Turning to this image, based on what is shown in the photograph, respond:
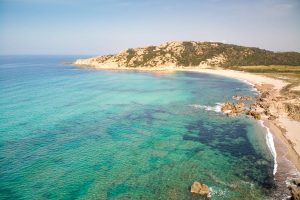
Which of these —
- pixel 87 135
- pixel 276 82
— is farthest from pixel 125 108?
pixel 276 82

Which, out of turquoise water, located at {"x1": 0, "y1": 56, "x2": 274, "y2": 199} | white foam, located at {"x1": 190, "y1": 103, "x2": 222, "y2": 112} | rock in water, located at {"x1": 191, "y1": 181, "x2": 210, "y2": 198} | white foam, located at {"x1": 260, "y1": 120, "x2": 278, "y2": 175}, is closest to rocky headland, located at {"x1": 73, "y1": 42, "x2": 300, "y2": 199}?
rock in water, located at {"x1": 191, "y1": 181, "x2": 210, "y2": 198}

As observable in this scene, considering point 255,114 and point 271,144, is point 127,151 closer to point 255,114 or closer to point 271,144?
point 271,144

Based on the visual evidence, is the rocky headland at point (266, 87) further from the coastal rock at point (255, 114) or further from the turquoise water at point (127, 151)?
the turquoise water at point (127, 151)

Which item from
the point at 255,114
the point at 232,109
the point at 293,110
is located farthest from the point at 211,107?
the point at 293,110

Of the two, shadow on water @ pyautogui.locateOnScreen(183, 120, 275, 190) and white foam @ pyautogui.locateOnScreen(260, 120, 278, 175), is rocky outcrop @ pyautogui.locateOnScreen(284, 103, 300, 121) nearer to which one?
white foam @ pyautogui.locateOnScreen(260, 120, 278, 175)

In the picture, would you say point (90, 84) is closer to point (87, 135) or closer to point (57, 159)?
point (87, 135)

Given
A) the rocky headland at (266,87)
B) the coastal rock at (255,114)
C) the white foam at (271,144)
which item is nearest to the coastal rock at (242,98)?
the rocky headland at (266,87)
